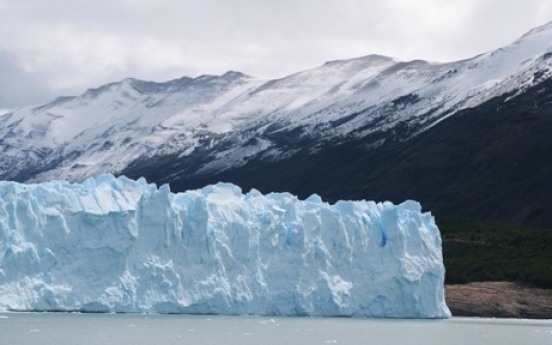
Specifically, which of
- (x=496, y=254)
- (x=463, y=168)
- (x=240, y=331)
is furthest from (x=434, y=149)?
(x=240, y=331)

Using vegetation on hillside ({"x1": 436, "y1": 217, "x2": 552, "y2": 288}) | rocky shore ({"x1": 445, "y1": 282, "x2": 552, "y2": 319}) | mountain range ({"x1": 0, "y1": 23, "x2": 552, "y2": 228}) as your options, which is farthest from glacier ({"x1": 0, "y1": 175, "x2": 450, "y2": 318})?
mountain range ({"x1": 0, "y1": 23, "x2": 552, "y2": 228})

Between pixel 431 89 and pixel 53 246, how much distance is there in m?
144

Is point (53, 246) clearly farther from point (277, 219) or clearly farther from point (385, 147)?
point (385, 147)

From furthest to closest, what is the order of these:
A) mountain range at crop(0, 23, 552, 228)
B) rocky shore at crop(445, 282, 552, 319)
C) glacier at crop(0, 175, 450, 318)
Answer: mountain range at crop(0, 23, 552, 228) → rocky shore at crop(445, 282, 552, 319) → glacier at crop(0, 175, 450, 318)

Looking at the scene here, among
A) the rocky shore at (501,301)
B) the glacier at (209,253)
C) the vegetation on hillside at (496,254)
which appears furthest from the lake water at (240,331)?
the vegetation on hillside at (496,254)

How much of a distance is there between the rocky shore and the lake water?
1065cm

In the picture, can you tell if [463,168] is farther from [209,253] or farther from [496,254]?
[209,253]

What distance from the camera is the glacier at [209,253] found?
151 feet

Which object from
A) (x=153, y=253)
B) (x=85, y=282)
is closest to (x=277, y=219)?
(x=153, y=253)

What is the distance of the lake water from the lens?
127ft

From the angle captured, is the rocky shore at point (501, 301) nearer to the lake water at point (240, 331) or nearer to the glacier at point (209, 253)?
the lake water at point (240, 331)

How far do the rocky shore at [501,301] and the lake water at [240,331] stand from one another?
34.9ft

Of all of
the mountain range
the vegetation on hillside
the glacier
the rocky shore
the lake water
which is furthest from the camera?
the mountain range

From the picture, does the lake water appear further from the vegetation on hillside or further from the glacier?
the vegetation on hillside
